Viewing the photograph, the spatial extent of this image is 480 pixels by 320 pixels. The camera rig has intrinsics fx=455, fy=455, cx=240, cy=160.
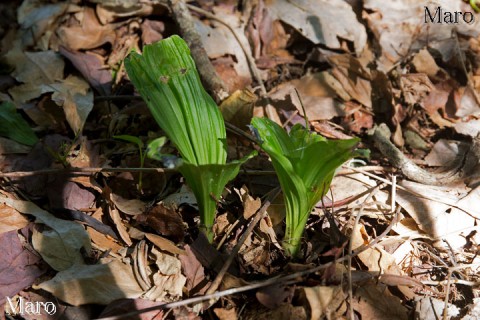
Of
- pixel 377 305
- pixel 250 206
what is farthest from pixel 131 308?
pixel 377 305

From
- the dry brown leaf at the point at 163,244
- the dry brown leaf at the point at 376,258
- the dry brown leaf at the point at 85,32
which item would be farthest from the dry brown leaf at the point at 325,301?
the dry brown leaf at the point at 85,32

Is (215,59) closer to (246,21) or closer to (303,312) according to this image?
(246,21)

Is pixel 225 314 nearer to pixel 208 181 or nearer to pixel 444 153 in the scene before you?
pixel 208 181

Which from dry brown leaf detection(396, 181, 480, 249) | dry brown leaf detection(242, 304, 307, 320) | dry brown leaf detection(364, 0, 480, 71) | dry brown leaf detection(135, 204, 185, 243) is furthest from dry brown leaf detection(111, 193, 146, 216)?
dry brown leaf detection(364, 0, 480, 71)

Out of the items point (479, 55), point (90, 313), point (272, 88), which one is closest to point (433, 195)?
point (272, 88)

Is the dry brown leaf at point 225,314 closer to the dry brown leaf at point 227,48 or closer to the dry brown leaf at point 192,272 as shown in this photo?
the dry brown leaf at point 192,272

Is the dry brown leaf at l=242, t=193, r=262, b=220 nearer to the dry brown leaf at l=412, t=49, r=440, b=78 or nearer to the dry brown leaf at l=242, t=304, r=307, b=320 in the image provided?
the dry brown leaf at l=242, t=304, r=307, b=320
